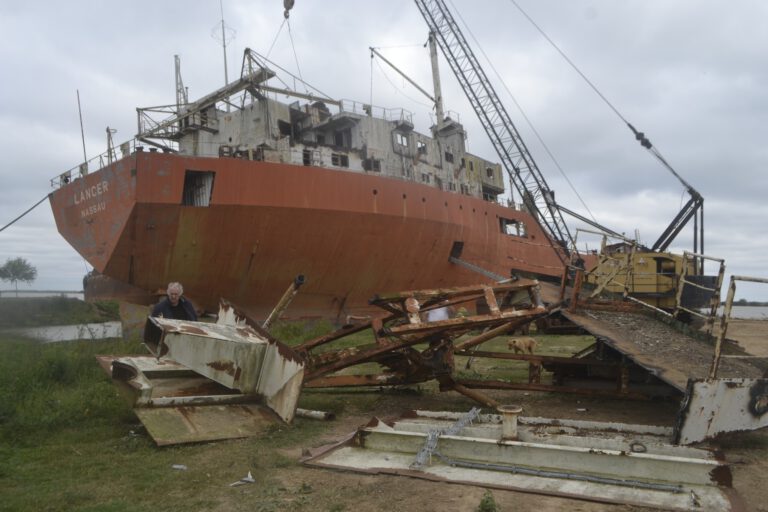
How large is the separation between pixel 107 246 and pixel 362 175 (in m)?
7.38

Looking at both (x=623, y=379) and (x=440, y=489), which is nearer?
(x=440, y=489)

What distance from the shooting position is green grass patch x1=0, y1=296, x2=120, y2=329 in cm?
1954

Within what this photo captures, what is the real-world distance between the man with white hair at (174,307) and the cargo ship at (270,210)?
7.40 m

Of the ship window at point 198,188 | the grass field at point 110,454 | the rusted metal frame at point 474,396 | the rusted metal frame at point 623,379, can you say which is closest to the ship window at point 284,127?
the ship window at point 198,188

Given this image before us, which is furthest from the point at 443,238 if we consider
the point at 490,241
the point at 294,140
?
the point at 294,140

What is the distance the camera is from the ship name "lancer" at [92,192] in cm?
1410

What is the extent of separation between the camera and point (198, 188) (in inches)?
549

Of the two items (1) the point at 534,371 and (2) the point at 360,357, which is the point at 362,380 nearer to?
(2) the point at 360,357

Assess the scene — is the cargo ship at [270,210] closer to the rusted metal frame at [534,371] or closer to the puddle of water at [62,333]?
the puddle of water at [62,333]

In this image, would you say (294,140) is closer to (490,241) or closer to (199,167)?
(199,167)

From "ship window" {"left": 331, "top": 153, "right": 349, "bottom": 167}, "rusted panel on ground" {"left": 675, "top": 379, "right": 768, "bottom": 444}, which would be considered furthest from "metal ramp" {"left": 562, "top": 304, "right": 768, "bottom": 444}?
"ship window" {"left": 331, "top": 153, "right": 349, "bottom": 167}

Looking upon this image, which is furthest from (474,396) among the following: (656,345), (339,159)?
(339,159)

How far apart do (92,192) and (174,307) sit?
10.1 metres

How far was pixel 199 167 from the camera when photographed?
45.1 feet
